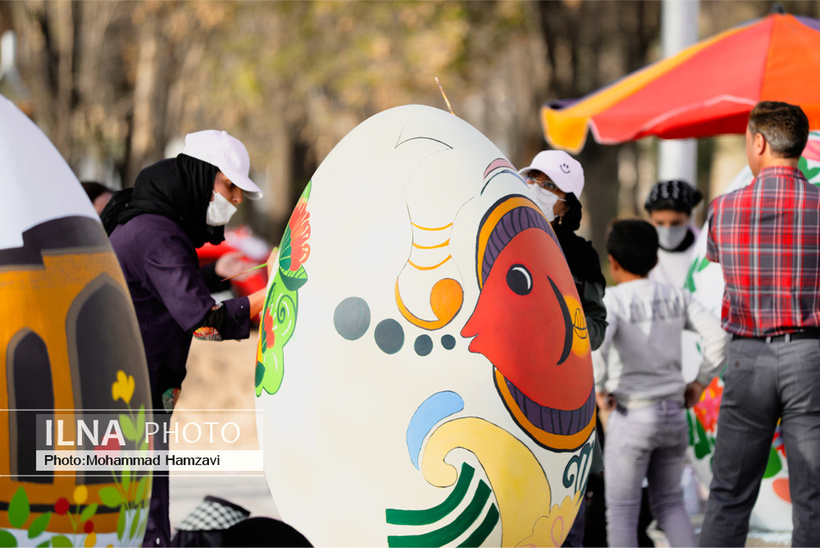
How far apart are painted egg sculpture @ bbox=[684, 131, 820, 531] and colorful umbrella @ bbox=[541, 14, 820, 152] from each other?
0.57 m

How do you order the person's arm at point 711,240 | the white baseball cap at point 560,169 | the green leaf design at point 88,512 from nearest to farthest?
the green leaf design at point 88,512, the white baseball cap at point 560,169, the person's arm at point 711,240

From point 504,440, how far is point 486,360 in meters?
0.24

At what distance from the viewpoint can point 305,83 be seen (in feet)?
63.9

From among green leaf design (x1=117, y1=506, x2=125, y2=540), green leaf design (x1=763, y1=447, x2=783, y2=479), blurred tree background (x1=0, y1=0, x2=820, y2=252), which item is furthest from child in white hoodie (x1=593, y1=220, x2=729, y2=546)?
blurred tree background (x1=0, y1=0, x2=820, y2=252)

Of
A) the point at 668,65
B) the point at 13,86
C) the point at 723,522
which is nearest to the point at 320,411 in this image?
the point at 723,522

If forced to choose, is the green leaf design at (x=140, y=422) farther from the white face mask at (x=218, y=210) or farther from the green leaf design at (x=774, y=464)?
the green leaf design at (x=774, y=464)

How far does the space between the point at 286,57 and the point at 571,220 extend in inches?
564

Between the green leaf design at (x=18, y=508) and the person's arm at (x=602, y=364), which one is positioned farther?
the person's arm at (x=602, y=364)

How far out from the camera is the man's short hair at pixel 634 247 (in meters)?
4.53

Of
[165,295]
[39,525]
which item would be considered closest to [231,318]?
[165,295]

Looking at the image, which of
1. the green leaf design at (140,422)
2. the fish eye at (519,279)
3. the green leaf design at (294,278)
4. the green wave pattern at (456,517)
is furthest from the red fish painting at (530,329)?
the green leaf design at (140,422)

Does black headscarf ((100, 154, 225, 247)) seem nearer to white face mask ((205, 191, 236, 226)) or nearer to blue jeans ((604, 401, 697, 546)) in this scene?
white face mask ((205, 191, 236, 226))

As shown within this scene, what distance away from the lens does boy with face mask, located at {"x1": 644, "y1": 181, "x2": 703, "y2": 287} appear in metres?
5.95

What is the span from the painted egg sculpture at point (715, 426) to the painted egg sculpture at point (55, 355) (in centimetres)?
325
